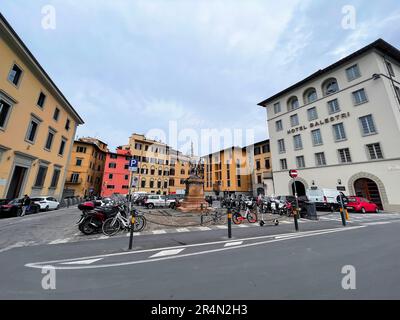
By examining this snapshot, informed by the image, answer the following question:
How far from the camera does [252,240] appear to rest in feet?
21.8

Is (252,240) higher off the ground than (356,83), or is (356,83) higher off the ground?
(356,83)

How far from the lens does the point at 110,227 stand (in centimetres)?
768

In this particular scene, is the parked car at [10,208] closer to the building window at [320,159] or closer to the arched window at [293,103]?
the building window at [320,159]

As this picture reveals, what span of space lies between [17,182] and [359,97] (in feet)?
128

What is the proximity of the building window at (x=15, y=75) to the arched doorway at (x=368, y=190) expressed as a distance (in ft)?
122

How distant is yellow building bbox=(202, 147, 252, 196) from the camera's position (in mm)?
45469

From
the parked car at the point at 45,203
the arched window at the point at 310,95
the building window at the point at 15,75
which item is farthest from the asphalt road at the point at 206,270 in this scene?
the arched window at the point at 310,95

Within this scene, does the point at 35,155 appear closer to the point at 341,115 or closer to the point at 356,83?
the point at 341,115

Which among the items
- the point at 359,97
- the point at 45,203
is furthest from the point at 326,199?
the point at 45,203

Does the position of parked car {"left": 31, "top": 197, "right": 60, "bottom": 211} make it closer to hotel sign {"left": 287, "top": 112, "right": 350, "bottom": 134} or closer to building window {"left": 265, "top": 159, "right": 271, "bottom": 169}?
hotel sign {"left": 287, "top": 112, "right": 350, "bottom": 134}

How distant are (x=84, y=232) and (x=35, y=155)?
16424mm

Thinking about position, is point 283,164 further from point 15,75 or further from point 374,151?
point 15,75

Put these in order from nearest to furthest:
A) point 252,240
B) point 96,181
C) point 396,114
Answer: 1. point 252,240
2. point 396,114
3. point 96,181
